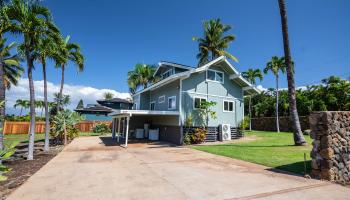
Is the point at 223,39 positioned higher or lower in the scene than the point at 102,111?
higher

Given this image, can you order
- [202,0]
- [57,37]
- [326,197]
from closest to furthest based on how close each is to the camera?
1. [326,197]
2. [57,37]
3. [202,0]

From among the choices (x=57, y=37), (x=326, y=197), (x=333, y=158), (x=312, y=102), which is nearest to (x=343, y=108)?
(x=312, y=102)

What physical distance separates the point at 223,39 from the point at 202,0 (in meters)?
14.1

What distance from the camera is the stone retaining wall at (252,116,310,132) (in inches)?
968

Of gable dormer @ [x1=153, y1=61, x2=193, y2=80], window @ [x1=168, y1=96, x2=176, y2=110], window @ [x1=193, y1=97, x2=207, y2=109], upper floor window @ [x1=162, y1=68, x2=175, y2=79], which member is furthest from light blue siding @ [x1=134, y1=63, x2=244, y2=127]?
gable dormer @ [x1=153, y1=61, x2=193, y2=80]

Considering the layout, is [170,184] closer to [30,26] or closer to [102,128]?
[30,26]

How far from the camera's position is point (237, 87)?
65.3 ft

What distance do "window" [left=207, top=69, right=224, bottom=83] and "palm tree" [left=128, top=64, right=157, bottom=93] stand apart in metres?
16.7

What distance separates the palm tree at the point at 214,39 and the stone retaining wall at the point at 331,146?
70.4 ft

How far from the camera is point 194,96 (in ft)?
56.0

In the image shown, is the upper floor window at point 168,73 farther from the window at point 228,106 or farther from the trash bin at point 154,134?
the window at point 228,106

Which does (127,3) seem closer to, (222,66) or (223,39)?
(222,66)

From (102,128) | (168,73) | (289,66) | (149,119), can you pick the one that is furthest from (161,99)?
(102,128)

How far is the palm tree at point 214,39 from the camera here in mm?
27359
